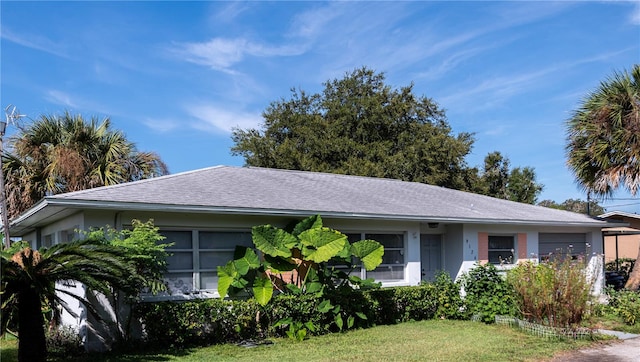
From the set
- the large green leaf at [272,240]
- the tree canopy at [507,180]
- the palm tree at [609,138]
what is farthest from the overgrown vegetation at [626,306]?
the tree canopy at [507,180]

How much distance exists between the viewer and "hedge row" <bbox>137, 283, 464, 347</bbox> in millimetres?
10039

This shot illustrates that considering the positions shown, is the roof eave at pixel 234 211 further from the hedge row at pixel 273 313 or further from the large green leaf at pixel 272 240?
the hedge row at pixel 273 313

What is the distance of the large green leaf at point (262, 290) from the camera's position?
36.0ft

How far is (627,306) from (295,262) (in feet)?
25.1

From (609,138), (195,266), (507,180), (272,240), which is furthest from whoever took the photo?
(507,180)

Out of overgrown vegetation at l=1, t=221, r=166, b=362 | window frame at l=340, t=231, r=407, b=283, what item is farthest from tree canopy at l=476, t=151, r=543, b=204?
overgrown vegetation at l=1, t=221, r=166, b=362

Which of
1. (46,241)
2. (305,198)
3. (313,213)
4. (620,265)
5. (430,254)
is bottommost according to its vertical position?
(620,265)

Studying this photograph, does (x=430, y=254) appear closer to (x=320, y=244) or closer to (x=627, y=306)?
(x=627, y=306)

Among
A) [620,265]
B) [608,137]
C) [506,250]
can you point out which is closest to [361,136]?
[620,265]

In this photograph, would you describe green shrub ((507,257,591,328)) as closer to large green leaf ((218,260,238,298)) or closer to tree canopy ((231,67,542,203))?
large green leaf ((218,260,238,298))

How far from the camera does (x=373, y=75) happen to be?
119 ft

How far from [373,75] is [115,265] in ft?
98.1

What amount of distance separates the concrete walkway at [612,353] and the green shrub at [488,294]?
254 cm

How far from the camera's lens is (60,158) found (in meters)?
16.3
